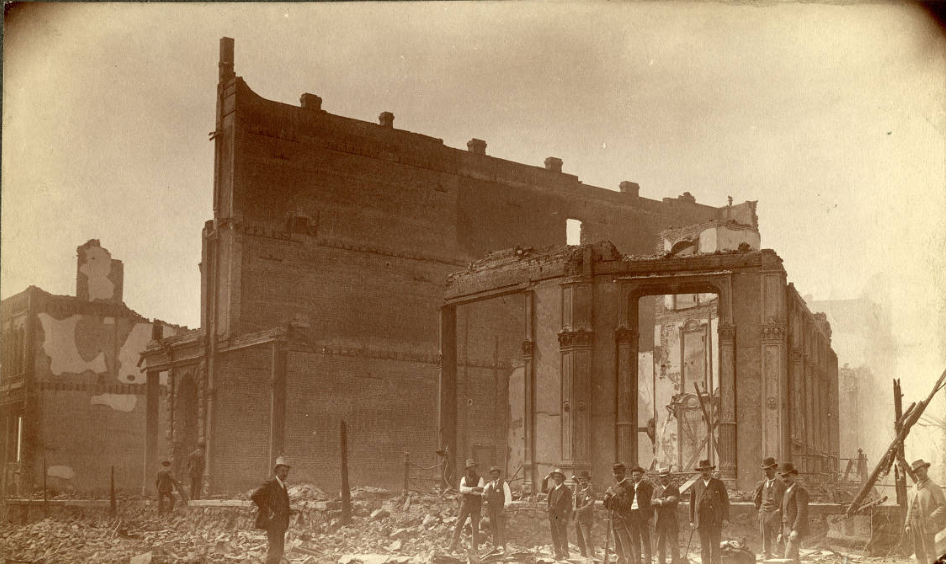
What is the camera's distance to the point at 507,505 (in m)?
19.3

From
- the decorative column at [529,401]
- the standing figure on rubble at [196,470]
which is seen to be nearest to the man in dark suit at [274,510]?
the decorative column at [529,401]

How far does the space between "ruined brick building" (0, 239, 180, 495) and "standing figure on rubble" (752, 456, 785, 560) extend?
11.9 m

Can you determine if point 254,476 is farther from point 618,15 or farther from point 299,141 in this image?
point 618,15

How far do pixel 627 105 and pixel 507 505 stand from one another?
7.41 metres

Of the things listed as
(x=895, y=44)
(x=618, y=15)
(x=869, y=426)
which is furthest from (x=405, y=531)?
(x=869, y=426)

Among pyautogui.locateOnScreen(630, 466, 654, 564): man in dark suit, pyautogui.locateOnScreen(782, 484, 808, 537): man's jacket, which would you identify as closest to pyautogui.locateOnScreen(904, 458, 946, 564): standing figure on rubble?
pyautogui.locateOnScreen(782, 484, 808, 537): man's jacket

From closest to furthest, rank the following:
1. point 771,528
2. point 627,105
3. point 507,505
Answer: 1. point 771,528
2. point 627,105
3. point 507,505

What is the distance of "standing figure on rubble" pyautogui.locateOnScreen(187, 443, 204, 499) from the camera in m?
24.6

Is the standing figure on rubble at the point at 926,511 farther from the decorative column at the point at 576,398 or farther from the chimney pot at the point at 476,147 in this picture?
the chimney pot at the point at 476,147

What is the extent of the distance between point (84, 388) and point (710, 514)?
20.7 meters

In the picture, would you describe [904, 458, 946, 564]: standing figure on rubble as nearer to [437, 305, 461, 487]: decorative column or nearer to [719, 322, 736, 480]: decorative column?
[719, 322, 736, 480]: decorative column

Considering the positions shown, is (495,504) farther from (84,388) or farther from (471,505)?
(84,388)

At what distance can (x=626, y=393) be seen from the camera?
68.9 feet

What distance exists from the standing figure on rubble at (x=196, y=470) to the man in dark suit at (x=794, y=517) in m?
14.7
